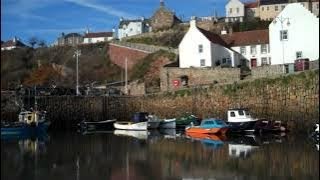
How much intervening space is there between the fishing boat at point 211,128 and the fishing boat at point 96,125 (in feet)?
21.5

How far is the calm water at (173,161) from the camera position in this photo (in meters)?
10.2

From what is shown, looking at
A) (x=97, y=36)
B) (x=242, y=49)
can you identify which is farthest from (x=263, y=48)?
(x=97, y=36)

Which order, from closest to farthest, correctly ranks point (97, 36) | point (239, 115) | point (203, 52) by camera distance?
point (239, 115) → point (203, 52) → point (97, 36)

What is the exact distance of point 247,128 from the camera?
2438cm

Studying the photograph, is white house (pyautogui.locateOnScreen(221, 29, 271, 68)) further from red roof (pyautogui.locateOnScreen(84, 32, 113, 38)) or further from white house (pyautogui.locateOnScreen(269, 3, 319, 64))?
red roof (pyautogui.locateOnScreen(84, 32, 113, 38))

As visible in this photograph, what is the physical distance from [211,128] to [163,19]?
3032cm

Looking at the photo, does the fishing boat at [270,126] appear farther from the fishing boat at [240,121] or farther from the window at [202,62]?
the window at [202,62]

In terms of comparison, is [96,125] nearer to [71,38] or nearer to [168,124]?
[168,124]

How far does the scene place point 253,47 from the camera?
35125 millimetres

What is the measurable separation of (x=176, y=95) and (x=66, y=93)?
7252 mm

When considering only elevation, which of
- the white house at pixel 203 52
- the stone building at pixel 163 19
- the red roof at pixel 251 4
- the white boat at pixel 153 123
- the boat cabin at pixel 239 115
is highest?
the red roof at pixel 251 4

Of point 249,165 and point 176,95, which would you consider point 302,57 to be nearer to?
point 176,95

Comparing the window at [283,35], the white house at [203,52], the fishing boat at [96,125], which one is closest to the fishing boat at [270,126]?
the window at [283,35]

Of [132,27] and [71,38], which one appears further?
[71,38]
